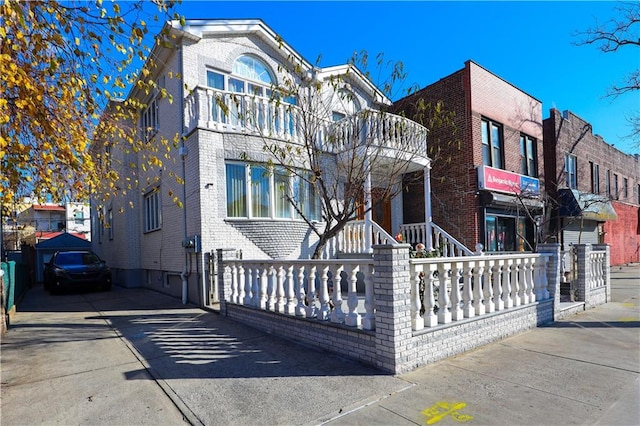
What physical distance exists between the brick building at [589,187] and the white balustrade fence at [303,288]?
10526mm

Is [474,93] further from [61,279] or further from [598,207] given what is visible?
[61,279]

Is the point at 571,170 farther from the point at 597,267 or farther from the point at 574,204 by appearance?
the point at 597,267

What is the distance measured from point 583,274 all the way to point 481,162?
211 inches

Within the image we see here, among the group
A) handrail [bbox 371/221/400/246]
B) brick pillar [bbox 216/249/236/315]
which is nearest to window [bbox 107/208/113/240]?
brick pillar [bbox 216/249/236/315]

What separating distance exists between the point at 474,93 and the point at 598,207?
10.9m

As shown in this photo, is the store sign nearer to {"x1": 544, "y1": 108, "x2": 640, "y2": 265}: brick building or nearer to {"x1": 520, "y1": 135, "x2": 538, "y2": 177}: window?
{"x1": 520, "y1": 135, "x2": 538, "y2": 177}: window

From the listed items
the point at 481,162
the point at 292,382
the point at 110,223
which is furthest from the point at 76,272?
the point at 481,162

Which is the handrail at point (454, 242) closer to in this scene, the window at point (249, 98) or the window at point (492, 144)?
the window at point (492, 144)

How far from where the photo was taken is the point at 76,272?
500 inches

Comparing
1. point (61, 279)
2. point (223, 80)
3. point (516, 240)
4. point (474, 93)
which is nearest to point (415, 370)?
point (223, 80)

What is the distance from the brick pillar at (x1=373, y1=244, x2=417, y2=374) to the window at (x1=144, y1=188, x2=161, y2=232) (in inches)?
385

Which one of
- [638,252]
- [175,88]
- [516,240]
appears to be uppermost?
[175,88]

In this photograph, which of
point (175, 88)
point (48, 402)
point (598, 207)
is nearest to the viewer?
point (48, 402)

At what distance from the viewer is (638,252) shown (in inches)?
967
